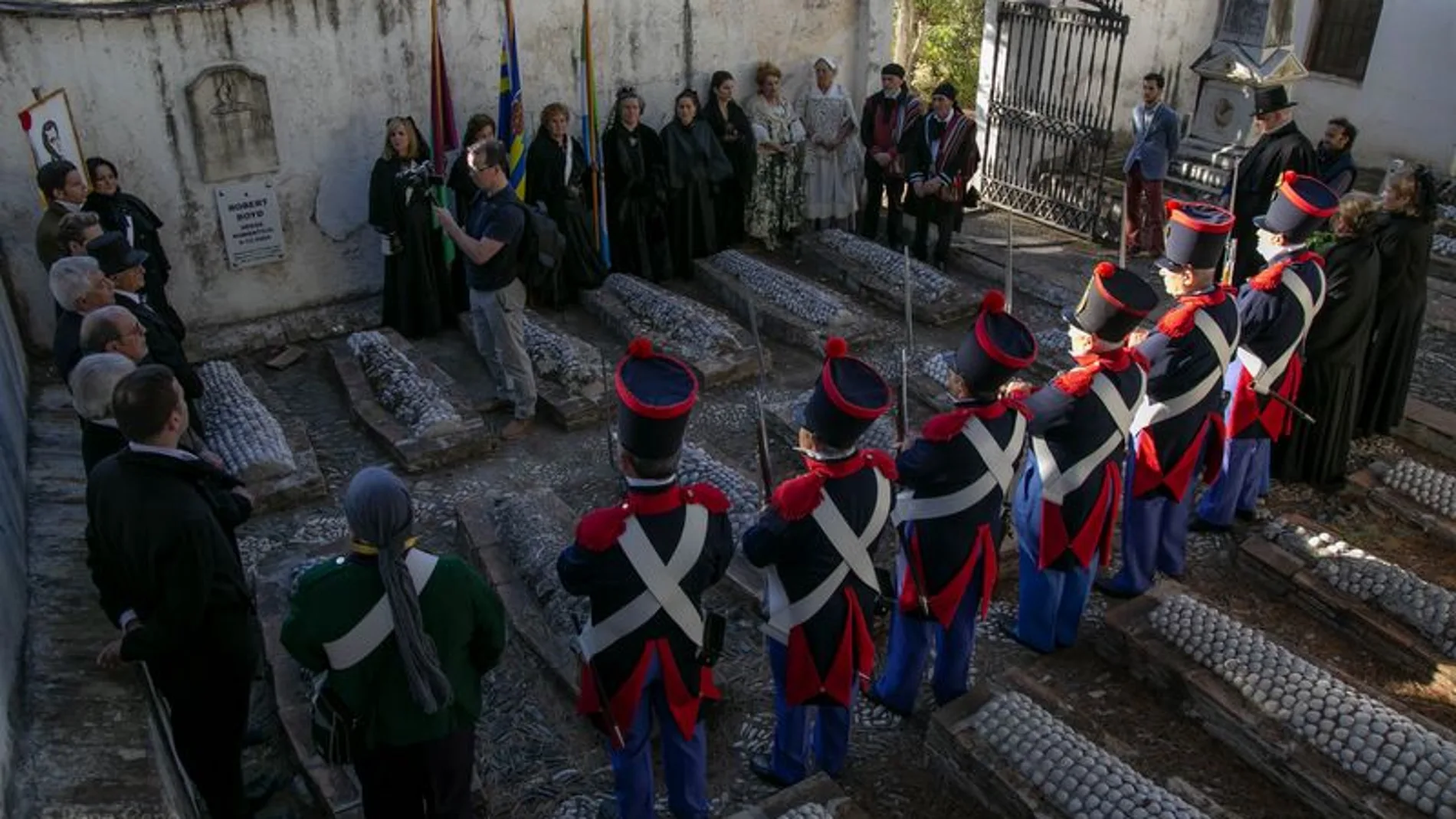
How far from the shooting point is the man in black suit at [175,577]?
3.73 metres

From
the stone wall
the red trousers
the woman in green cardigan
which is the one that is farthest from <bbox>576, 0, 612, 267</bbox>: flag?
the woman in green cardigan

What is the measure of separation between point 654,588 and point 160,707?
6.65 feet

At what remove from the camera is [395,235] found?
335 inches

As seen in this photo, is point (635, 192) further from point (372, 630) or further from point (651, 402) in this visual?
point (372, 630)

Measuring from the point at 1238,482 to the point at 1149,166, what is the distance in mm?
4553

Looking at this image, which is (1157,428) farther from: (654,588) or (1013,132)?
(1013,132)

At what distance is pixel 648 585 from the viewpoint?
3.85 meters

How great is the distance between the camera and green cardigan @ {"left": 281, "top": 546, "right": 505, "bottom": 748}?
336 cm

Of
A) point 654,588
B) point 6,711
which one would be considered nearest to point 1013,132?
point 654,588

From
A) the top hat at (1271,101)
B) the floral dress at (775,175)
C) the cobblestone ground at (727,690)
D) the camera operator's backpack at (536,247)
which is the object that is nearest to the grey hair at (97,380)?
the cobblestone ground at (727,690)

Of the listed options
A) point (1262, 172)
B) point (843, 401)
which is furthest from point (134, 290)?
point (1262, 172)

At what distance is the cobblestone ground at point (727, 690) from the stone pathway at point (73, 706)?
81 centimetres

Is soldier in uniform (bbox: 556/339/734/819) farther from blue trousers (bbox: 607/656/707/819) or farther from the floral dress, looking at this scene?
the floral dress

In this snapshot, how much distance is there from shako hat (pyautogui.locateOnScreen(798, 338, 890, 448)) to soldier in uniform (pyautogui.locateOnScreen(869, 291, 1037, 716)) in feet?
1.56
